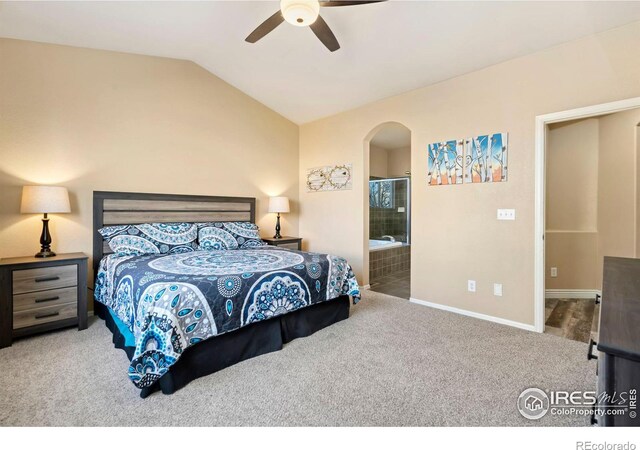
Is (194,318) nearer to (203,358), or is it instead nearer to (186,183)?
(203,358)

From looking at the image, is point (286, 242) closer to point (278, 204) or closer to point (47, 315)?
point (278, 204)

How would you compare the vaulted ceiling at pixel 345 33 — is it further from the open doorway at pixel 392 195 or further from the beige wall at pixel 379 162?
the beige wall at pixel 379 162

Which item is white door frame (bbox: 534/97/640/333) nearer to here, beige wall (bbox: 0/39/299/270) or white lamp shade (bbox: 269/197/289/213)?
white lamp shade (bbox: 269/197/289/213)

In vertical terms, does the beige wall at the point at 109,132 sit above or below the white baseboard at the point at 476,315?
above

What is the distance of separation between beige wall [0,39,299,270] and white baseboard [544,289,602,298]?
4349mm

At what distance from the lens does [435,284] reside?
3.52 meters

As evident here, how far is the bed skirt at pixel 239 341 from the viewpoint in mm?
1910

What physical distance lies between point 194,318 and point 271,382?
25.8 inches

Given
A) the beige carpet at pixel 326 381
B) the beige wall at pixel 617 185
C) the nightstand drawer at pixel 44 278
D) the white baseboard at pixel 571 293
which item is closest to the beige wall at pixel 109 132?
the nightstand drawer at pixel 44 278

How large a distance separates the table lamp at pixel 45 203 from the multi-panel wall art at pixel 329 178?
3114mm

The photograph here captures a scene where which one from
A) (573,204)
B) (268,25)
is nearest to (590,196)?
(573,204)

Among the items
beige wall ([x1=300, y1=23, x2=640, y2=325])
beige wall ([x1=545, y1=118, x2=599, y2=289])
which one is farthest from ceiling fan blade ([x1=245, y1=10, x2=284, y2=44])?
beige wall ([x1=545, y1=118, x2=599, y2=289])

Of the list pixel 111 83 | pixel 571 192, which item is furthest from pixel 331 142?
pixel 571 192

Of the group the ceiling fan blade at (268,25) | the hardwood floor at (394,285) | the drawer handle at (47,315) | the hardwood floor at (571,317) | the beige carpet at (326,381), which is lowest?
the beige carpet at (326,381)
